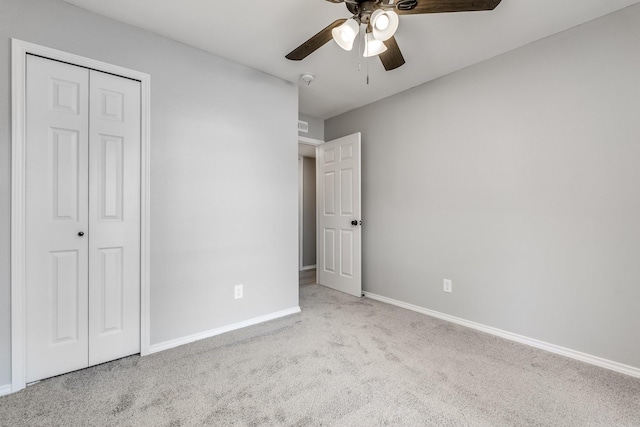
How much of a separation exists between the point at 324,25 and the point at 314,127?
6.64ft

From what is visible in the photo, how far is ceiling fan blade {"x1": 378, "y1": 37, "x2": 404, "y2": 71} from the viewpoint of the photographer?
1788mm

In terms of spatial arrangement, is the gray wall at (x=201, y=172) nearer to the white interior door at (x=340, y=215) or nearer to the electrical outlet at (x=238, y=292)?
the electrical outlet at (x=238, y=292)

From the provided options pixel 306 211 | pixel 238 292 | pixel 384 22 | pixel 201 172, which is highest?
pixel 384 22

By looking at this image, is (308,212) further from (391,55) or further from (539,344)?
(539,344)

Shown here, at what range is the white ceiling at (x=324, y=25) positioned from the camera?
1.90m

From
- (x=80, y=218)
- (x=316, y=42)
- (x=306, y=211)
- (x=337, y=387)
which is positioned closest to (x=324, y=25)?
(x=316, y=42)

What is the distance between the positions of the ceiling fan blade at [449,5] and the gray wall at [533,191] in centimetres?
108

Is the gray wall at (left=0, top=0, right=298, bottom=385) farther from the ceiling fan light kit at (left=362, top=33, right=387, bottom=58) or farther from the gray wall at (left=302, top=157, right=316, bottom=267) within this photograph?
the gray wall at (left=302, top=157, right=316, bottom=267)

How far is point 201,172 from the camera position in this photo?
2.42 metres

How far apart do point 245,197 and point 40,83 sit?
4.99ft

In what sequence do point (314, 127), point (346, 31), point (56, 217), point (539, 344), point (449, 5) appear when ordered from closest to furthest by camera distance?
1. point (449, 5)
2. point (346, 31)
3. point (56, 217)
4. point (539, 344)
5. point (314, 127)

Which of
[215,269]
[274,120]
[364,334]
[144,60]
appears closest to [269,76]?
[274,120]

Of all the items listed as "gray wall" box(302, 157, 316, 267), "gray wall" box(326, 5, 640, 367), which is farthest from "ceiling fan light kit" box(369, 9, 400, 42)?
"gray wall" box(302, 157, 316, 267)

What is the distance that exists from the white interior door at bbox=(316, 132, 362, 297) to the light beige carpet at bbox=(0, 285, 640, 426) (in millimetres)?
1287
